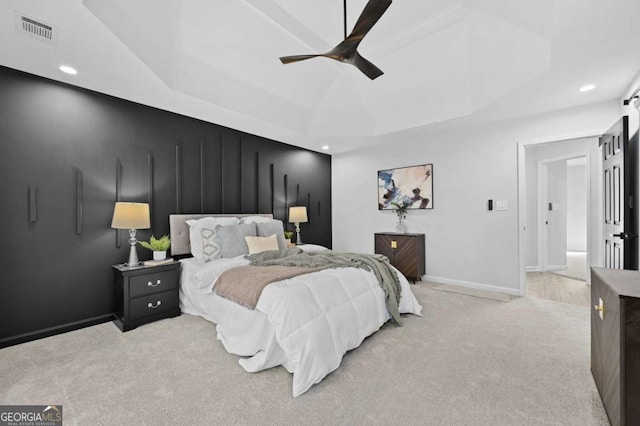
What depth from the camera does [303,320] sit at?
6.45 ft

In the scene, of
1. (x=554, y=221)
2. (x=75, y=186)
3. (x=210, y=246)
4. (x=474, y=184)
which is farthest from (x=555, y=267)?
(x=75, y=186)

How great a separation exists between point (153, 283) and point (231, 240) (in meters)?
0.91

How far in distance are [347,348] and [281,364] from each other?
1.71 ft

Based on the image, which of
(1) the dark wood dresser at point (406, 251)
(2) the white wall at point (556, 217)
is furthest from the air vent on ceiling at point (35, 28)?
(2) the white wall at point (556, 217)

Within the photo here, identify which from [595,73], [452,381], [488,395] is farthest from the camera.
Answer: [595,73]

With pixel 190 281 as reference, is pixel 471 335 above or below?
below

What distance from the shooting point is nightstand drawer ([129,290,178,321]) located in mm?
2842

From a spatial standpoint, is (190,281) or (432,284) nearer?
(190,281)

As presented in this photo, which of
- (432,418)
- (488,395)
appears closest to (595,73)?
(488,395)

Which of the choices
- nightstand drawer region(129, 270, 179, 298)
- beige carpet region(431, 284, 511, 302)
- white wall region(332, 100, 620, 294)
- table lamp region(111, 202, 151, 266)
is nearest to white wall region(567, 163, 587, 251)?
white wall region(332, 100, 620, 294)

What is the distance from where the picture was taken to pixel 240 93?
349 cm

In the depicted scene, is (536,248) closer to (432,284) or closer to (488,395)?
(432,284)

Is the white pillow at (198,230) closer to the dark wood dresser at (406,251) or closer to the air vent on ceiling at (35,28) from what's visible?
the air vent on ceiling at (35,28)

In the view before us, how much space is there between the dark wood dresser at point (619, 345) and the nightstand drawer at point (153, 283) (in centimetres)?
356
